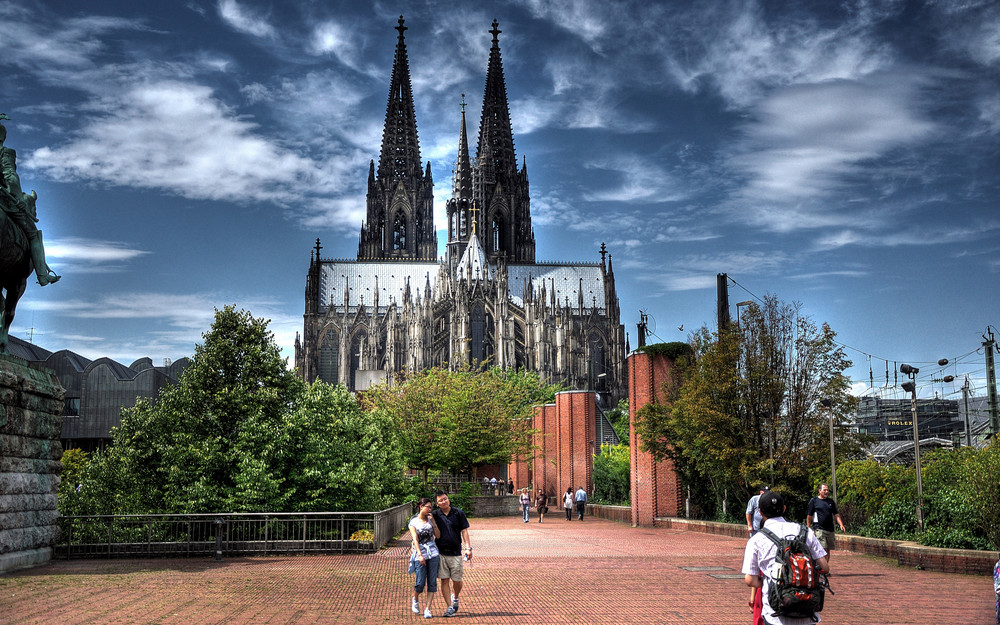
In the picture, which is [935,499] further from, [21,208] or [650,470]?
[21,208]

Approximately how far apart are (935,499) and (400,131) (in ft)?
363

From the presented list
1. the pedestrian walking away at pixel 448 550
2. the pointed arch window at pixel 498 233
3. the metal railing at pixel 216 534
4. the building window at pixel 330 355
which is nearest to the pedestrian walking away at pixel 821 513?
the pedestrian walking away at pixel 448 550

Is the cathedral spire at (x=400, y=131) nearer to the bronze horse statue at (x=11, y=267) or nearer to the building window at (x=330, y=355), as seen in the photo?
the building window at (x=330, y=355)

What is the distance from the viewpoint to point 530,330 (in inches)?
3925

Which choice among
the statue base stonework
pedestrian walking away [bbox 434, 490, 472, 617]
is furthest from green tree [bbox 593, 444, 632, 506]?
pedestrian walking away [bbox 434, 490, 472, 617]

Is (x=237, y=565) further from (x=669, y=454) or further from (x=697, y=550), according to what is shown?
(x=669, y=454)

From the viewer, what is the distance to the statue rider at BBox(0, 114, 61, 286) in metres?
14.7

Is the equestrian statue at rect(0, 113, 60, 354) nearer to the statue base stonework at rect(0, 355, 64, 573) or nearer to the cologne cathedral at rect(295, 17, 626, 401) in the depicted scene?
the statue base stonework at rect(0, 355, 64, 573)

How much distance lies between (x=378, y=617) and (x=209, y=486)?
364 inches

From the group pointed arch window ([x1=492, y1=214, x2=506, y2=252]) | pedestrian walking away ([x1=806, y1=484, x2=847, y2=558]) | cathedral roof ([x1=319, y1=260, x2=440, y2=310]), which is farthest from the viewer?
pointed arch window ([x1=492, y1=214, x2=506, y2=252])

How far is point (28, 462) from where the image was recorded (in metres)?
14.4

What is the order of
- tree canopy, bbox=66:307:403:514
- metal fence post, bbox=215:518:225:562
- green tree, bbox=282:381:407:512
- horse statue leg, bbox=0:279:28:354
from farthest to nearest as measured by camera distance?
1. green tree, bbox=282:381:407:512
2. tree canopy, bbox=66:307:403:514
3. metal fence post, bbox=215:518:225:562
4. horse statue leg, bbox=0:279:28:354

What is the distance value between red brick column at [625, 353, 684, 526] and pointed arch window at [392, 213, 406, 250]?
95.1 metres

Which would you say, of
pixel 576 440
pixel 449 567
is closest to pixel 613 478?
pixel 576 440
